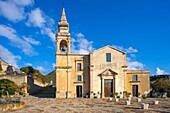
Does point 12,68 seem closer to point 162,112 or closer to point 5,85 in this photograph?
point 5,85

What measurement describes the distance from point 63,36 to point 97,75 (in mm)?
9045

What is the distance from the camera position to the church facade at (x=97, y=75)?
43562mm

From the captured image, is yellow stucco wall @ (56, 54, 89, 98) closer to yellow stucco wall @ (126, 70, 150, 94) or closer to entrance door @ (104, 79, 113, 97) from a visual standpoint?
entrance door @ (104, 79, 113, 97)

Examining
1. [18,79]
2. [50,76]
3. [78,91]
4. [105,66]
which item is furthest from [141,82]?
[50,76]

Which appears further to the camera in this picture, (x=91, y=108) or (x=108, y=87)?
(x=108, y=87)

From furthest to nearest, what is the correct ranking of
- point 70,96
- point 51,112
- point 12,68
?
point 12,68 → point 70,96 → point 51,112

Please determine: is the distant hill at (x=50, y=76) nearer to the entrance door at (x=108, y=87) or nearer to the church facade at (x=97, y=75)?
Result: the church facade at (x=97, y=75)

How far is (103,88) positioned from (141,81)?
6737 millimetres

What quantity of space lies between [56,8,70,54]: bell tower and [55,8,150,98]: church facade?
20 cm

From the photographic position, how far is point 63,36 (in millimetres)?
45625

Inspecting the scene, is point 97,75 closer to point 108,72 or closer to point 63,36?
point 108,72

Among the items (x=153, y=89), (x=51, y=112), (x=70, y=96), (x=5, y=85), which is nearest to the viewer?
(x=51, y=112)

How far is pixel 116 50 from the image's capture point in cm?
4484

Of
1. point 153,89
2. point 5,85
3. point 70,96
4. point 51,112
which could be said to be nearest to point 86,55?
point 70,96
